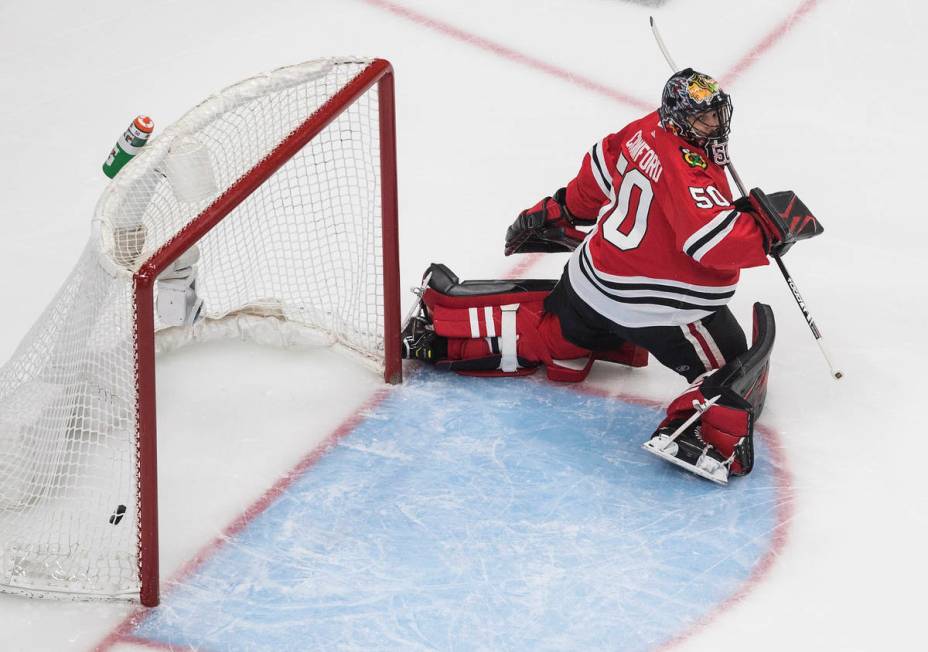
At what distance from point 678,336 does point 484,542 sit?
645 mm

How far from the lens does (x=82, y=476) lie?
320cm

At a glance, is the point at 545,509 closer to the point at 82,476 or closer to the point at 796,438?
the point at 796,438

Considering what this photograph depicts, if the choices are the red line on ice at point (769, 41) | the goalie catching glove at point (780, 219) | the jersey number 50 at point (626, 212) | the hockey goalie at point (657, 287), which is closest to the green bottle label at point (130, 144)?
the hockey goalie at point (657, 287)

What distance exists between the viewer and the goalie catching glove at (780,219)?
125 inches

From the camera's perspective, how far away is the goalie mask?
3.20 metres

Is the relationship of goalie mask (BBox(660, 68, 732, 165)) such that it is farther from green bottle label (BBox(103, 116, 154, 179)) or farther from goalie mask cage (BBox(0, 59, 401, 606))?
green bottle label (BBox(103, 116, 154, 179))

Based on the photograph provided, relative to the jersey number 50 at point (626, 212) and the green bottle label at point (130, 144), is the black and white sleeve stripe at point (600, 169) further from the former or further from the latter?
the green bottle label at point (130, 144)

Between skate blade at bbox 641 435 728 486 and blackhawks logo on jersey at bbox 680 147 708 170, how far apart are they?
606mm

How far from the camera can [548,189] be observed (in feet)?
14.6

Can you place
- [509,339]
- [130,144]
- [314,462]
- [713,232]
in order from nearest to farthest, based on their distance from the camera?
[130,144], [713,232], [314,462], [509,339]

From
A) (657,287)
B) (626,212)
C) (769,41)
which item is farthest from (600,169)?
(769,41)

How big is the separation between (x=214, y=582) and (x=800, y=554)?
1.22 meters

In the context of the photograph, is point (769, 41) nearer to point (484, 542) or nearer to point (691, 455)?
point (691, 455)

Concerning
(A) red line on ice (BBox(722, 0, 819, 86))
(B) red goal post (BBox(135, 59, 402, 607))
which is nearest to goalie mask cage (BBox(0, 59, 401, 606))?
(B) red goal post (BBox(135, 59, 402, 607))
